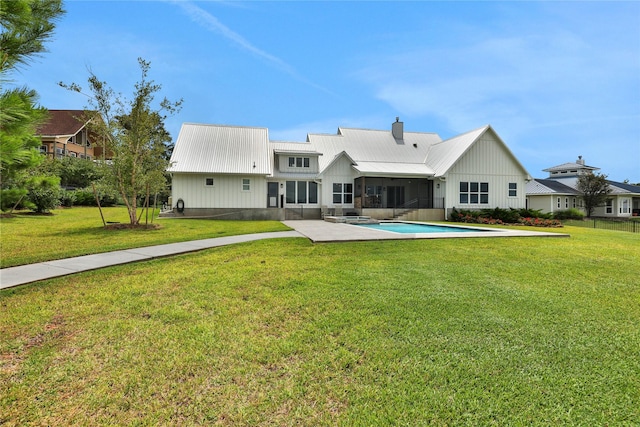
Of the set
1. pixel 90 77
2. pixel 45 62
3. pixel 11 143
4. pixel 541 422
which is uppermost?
pixel 90 77

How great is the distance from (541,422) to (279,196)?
74.1 feet

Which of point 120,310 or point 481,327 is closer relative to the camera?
point 481,327

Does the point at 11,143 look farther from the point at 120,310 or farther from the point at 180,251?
the point at 180,251

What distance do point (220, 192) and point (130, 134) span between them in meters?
8.77

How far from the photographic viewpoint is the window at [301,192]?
24.4 meters

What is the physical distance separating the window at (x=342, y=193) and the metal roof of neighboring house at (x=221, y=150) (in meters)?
5.21

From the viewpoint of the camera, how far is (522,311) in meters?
4.20

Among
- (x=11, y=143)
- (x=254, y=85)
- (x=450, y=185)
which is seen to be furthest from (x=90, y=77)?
(x=450, y=185)

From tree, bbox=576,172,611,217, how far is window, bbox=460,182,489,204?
1794 centimetres

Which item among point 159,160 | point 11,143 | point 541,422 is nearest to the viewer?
point 11,143

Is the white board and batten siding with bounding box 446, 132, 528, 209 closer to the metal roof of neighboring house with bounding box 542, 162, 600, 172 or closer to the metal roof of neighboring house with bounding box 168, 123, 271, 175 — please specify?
the metal roof of neighboring house with bounding box 168, 123, 271, 175

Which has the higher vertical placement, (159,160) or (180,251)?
(159,160)

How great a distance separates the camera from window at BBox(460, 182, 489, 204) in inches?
953

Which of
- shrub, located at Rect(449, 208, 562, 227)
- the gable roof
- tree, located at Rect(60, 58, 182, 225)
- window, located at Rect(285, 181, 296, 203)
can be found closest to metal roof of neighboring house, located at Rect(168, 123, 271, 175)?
window, located at Rect(285, 181, 296, 203)
